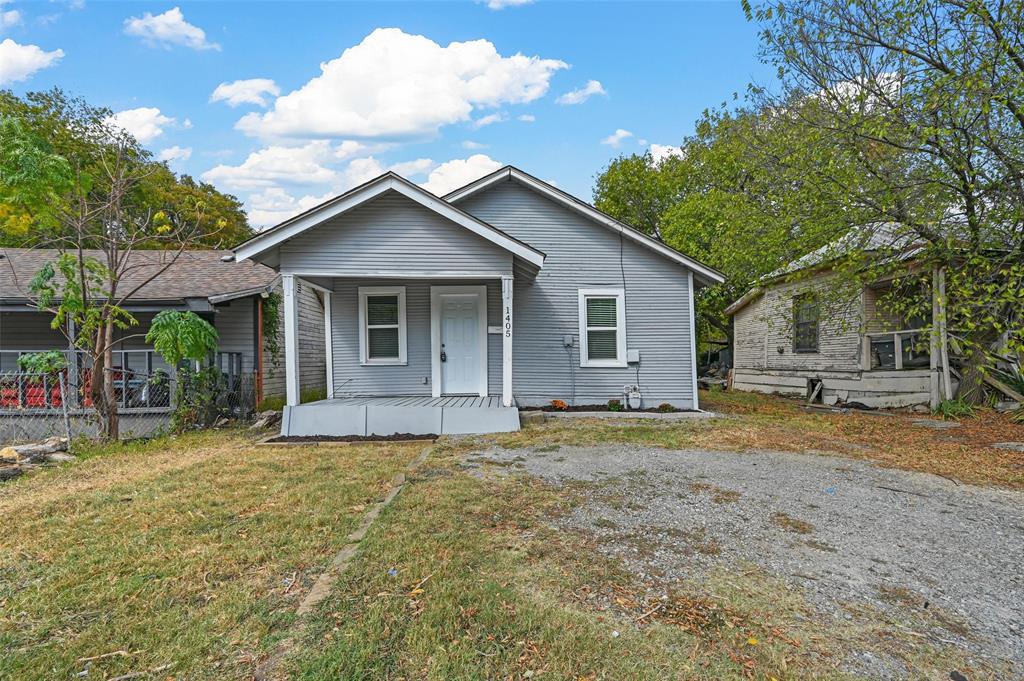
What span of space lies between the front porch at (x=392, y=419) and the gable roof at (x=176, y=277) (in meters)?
3.75

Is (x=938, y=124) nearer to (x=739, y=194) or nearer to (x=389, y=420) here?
(x=739, y=194)

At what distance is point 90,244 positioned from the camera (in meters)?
17.5

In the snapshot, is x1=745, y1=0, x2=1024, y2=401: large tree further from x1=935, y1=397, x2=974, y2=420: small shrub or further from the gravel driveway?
the gravel driveway

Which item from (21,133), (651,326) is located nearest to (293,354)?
(21,133)

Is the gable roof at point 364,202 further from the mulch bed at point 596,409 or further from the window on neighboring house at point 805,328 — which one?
the window on neighboring house at point 805,328

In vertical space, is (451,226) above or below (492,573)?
above


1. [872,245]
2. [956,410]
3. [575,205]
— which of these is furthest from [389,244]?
[956,410]

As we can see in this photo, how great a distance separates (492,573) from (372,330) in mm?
7805

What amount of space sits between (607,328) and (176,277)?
1001cm

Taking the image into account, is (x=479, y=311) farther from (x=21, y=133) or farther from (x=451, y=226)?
(x=21, y=133)

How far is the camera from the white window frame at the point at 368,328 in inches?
396

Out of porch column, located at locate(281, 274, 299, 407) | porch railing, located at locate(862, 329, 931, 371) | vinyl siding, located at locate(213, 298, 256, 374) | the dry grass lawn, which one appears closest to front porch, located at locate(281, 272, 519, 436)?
porch column, located at locate(281, 274, 299, 407)

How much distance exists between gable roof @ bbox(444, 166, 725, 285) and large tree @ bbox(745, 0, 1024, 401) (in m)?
2.75

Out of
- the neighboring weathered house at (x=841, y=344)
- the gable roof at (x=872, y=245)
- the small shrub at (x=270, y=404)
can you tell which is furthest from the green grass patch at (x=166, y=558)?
the neighboring weathered house at (x=841, y=344)
